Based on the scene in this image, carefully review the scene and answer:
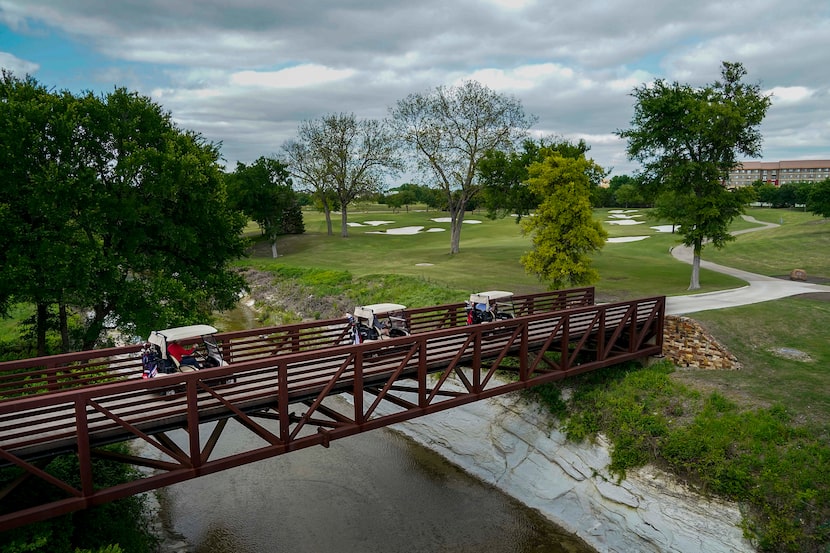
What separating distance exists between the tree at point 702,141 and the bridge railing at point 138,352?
1285cm

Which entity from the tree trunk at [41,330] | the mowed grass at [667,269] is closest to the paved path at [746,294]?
the mowed grass at [667,269]

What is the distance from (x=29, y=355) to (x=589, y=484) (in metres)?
22.7

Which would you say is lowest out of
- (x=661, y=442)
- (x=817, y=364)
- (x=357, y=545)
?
(x=357, y=545)

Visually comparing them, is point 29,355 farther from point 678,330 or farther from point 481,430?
point 678,330

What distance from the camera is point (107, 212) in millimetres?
20984

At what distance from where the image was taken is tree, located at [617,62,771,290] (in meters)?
32.8

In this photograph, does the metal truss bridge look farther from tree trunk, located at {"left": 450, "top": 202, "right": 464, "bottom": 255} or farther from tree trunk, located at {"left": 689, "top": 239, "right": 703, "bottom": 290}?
tree trunk, located at {"left": 450, "top": 202, "right": 464, "bottom": 255}

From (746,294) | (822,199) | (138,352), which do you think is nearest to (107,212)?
(138,352)

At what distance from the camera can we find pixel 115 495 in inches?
408

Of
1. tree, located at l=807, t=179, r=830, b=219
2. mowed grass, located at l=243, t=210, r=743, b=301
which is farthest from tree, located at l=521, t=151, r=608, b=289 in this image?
tree, located at l=807, t=179, r=830, b=219

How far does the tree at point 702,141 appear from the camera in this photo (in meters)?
32.8

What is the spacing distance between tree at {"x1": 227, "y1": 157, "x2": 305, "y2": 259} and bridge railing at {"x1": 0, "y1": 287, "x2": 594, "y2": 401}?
43629 millimetres

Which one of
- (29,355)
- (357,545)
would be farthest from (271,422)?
(29,355)

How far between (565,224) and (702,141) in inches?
461
